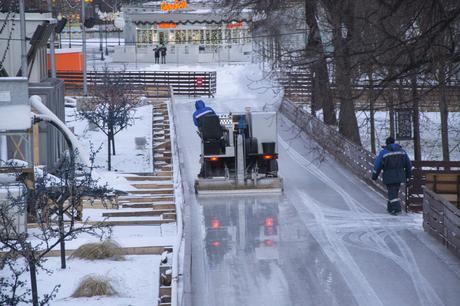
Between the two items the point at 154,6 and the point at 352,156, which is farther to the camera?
the point at 154,6

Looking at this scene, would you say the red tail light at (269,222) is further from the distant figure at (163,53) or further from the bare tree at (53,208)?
the distant figure at (163,53)

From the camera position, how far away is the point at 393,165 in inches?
832

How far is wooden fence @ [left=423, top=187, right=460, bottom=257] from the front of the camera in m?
17.3

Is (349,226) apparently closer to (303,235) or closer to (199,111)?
(303,235)

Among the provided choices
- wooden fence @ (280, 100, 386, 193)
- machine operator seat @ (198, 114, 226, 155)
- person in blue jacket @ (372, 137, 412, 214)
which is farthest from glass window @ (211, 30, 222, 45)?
person in blue jacket @ (372, 137, 412, 214)

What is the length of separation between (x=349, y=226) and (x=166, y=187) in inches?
308

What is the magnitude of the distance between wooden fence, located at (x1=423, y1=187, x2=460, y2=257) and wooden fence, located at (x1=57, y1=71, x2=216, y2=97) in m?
32.9

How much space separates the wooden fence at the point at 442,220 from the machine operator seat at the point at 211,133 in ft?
20.2

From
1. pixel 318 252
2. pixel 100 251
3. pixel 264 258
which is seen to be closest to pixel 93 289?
pixel 100 251

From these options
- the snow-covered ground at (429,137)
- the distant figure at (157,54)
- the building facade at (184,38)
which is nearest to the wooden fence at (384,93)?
the snow-covered ground at (429,137)

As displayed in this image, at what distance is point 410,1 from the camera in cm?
1479

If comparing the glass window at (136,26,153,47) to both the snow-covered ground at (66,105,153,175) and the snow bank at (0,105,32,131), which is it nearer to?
the snow-covered ground at (66,105,153,175)

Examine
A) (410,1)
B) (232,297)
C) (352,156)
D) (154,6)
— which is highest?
(154,6)

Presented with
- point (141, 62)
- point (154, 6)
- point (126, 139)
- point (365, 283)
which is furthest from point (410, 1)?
point (154, 6)
